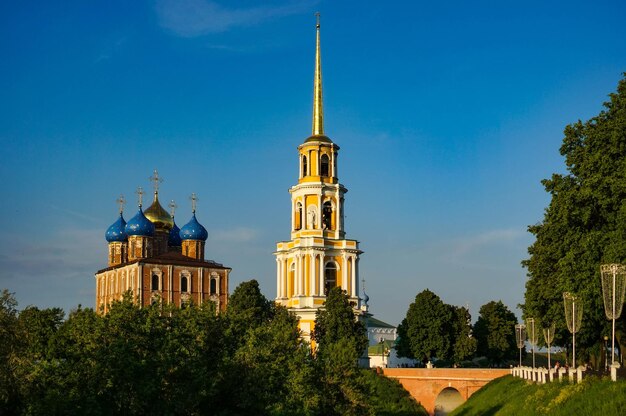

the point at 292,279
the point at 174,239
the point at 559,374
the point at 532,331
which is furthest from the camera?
the point at 174,239

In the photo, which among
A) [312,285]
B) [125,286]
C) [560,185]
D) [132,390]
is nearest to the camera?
[132,390]

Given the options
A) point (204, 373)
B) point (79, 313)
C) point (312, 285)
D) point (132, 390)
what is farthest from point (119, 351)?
point (312, 285)

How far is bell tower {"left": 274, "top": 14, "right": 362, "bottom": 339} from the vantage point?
82500mm

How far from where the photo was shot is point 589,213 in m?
39.8

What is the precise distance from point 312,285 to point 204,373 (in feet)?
143

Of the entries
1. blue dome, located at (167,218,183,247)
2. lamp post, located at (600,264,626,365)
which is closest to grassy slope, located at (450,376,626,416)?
lamp post, located at (600,264,626,365)

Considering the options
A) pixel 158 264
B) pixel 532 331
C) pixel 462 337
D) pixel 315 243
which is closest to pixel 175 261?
pixel 158 264

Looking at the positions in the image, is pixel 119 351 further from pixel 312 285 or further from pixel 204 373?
pixel 312 285

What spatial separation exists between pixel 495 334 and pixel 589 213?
49.2 m

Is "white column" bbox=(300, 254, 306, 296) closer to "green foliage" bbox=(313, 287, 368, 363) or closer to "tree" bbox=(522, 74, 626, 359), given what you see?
"green foliage" bbox=(313, 287, 368, 363)

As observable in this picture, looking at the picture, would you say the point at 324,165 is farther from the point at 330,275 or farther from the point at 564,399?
the point at 564,399

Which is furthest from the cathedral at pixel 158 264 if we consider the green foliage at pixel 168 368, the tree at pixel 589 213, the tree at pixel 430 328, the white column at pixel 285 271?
the tree at pixel 589 213

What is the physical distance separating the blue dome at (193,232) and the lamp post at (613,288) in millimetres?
74637

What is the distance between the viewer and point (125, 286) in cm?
9912
